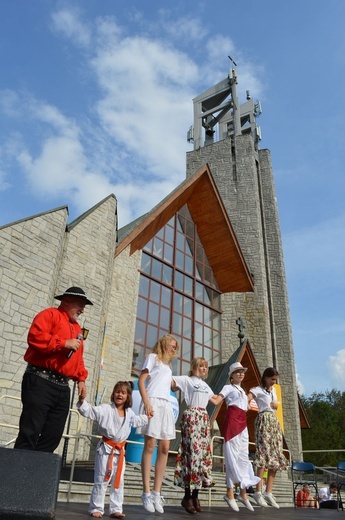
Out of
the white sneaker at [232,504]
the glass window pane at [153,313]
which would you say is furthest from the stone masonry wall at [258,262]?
the white sneaker at [232,504]

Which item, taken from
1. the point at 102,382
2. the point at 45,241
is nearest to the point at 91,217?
the point at 45,241

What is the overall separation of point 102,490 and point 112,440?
410 millimetres

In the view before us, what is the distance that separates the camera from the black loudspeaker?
7.00 feet

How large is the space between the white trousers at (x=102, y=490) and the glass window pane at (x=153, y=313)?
1017 cm

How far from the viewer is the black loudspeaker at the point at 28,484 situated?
2135 millimetres

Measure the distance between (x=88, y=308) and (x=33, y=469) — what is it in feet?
26.8

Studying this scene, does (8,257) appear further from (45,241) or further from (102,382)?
(102,382)

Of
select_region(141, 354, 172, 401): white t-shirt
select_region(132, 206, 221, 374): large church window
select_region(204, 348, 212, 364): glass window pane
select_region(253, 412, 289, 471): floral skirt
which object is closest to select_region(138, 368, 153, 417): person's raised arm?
select_region(141, 354, 172, 401): white t-shirt

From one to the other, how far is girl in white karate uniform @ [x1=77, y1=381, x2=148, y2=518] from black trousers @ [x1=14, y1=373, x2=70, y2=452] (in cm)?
39

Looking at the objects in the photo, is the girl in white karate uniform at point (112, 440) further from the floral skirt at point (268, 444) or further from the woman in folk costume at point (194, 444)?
the floral skirt at point (268, 444)

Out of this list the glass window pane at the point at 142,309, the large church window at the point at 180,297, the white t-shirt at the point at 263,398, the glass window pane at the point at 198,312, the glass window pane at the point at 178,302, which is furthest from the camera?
the glass window pane at the point at 198,312

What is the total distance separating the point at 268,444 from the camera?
5.59 metres

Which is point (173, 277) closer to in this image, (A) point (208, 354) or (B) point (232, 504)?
(A) point (208, 354)

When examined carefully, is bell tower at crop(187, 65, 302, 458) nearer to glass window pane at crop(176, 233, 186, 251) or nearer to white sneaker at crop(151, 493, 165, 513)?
glass window pane at crop(176, 233, 186, 251)
